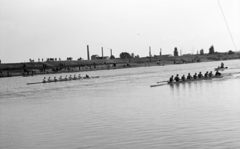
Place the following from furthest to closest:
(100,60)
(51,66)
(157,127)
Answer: (100,60) → (51,66) → (157,127)

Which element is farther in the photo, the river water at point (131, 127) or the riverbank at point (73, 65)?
the riverbank at point (73, 65)

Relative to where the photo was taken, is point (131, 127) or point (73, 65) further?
point (73, 65)

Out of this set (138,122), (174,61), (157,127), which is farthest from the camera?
(174,61)

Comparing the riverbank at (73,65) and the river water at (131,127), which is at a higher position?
the riverbank at (73,65)

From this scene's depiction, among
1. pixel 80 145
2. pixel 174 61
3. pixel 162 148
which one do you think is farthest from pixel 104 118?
pixel 174 61

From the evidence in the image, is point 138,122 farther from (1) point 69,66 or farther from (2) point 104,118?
(1) point 69,66

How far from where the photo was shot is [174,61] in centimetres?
19475

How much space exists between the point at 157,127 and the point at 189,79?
29.9m

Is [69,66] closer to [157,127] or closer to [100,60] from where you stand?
[100,60]

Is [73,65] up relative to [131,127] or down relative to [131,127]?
up

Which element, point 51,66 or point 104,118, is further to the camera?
point 51,66

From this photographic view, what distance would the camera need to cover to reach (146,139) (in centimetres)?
1514

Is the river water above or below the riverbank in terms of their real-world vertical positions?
below

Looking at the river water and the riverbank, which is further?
the riverbank
